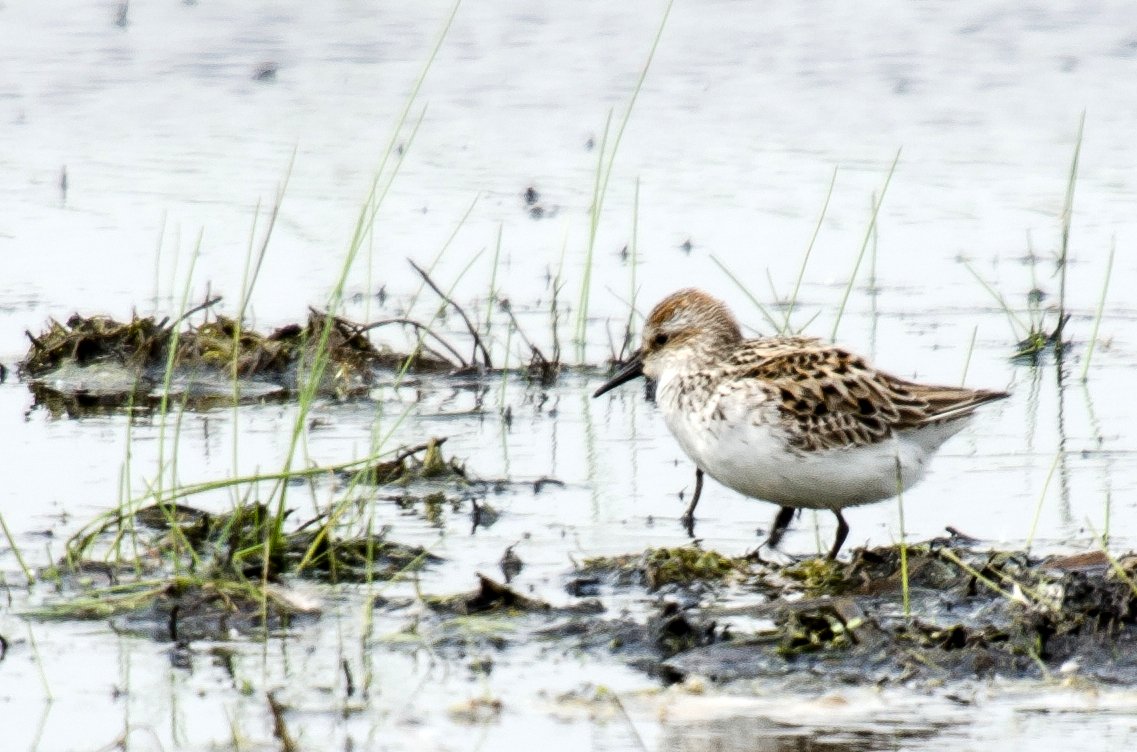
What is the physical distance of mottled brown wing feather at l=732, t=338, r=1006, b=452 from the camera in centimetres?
638

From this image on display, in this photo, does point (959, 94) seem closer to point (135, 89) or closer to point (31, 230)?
point (135, 89)

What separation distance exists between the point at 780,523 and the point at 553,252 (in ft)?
12.0

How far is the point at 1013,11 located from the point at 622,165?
4.36m

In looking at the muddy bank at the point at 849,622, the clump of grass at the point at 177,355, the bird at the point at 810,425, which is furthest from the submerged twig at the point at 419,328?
the muddy bank at the point at 849,622

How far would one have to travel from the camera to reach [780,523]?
6758 mm

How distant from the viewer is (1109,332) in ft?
29.8

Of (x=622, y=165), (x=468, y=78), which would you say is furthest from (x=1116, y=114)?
(x=468, y=78)

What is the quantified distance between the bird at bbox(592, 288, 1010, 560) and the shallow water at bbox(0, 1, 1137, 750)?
29 centimetres

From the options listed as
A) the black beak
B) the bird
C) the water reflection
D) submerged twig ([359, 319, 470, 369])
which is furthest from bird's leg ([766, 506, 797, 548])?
the water reflection

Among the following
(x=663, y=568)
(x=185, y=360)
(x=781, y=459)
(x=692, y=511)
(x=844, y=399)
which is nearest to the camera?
(x=663, y=568)

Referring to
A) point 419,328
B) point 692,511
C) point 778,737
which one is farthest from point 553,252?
point 778,737

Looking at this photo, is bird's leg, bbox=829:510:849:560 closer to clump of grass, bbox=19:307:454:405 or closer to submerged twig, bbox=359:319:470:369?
submerged twig, bbox=359:319:470:369

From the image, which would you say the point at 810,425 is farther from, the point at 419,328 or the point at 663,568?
the point at 419,328

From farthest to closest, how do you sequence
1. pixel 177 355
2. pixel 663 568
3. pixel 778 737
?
pixel 177 355 → pixel 663 568 → pixel 778 737
